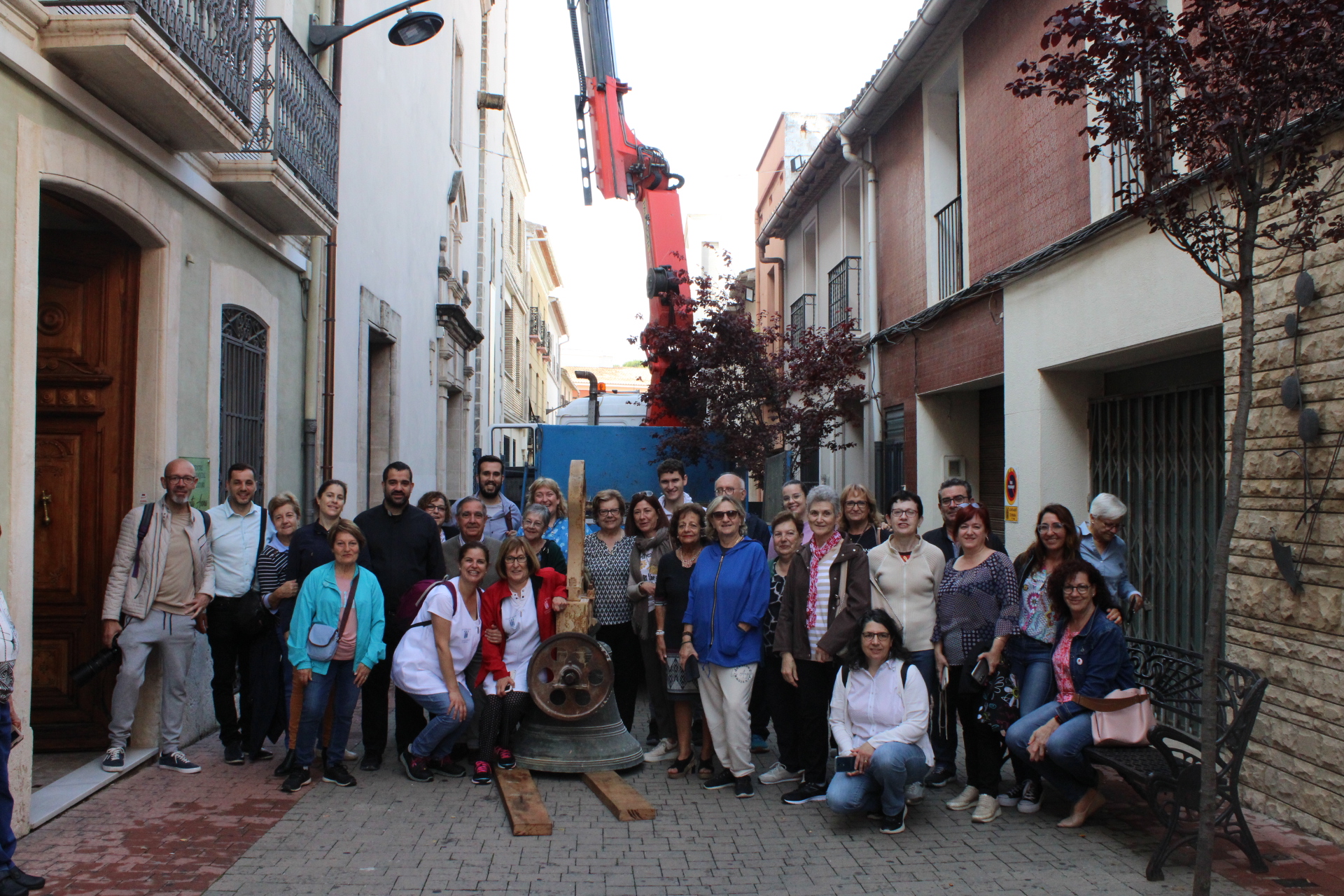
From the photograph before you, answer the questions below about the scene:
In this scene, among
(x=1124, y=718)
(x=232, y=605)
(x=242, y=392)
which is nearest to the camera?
(x=1124, y=718)

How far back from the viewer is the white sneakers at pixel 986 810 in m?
5.39

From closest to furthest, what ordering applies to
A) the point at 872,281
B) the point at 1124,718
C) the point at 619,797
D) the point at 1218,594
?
the point at 1218,594 → the point at 1124,718 → the point at 619,797 → the point at 872,281

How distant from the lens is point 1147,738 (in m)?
4.97

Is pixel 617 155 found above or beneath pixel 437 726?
above

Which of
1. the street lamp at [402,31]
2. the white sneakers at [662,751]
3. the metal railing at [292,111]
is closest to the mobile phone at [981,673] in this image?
the white sneakers at [662,751]

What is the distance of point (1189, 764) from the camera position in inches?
188

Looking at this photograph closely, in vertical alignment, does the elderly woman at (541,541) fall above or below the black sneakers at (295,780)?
above

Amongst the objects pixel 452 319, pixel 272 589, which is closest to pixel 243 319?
pixel 272 589

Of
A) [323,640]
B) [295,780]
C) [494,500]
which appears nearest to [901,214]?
[494,500]

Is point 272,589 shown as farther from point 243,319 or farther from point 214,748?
point 243,319

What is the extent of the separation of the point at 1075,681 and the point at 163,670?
5.01 meters

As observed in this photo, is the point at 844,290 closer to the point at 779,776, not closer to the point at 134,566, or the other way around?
the point at 779,776

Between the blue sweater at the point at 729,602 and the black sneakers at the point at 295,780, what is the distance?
7.47 feet

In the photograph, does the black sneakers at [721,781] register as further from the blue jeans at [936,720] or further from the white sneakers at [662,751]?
the blue jeans at [936,720]
